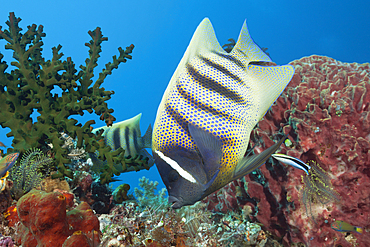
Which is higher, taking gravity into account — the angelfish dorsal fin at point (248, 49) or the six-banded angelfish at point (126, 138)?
the six-banded angelfish at point (126, 138)

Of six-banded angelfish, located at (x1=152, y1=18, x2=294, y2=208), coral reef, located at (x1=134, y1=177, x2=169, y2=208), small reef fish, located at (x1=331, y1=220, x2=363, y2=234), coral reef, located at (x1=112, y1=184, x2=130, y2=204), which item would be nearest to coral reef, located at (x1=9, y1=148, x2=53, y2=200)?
coral reef, located at (x1=112, y1=184, x2=130, y2=204)

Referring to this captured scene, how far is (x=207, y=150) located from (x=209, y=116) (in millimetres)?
237

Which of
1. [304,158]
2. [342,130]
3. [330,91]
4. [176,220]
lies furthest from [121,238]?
[330,91]

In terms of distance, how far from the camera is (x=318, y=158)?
211cm

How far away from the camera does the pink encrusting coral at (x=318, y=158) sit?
203 centimetres

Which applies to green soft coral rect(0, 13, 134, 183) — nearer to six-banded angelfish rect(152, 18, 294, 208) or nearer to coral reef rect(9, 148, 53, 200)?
coral reef rect(9, 148, 53, 200)

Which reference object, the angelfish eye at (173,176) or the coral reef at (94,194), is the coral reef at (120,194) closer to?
the coral reef at (94,194)

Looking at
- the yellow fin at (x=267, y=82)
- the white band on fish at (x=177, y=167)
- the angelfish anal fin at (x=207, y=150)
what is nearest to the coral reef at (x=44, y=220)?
the white band on fish at (x=177, y=167)

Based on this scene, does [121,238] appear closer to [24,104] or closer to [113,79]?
[24,104]

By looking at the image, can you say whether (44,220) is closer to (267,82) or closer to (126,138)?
(267,82)

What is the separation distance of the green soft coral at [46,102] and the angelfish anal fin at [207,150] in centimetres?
116

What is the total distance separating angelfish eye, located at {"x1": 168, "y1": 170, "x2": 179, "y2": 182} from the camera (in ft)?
3.78

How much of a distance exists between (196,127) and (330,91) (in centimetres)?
211

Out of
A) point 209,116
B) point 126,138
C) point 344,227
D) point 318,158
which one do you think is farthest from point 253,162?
point 126,138
